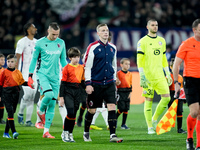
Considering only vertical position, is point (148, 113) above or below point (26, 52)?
below

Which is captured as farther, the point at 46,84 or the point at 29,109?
the point at 29,109

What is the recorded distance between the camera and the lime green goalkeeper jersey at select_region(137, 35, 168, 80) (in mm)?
9898

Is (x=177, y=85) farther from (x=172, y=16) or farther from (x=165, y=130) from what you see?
(x=172, y=16)

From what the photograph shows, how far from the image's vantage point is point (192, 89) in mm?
7215

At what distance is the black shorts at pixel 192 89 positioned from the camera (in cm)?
718

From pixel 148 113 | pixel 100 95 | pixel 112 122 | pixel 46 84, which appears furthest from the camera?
pixel 148 113

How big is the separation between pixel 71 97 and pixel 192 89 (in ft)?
9.02

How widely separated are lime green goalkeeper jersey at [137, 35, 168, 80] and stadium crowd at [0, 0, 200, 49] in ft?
34.8

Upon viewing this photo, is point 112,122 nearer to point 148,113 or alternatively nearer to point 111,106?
point 111,106

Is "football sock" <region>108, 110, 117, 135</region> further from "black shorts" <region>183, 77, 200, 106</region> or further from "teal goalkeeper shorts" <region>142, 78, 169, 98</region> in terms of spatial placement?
"teal goalkeeper shorts" <region>142, 78, 169, 98</region>

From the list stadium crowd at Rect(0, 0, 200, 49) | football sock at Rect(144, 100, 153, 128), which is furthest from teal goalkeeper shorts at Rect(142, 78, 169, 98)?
stadium crowd at Rect(0, 0, 200, 49)

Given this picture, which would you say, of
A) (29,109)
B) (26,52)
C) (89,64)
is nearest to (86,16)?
(26,52)

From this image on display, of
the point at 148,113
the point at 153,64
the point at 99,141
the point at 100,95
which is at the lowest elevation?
the point at 99,141

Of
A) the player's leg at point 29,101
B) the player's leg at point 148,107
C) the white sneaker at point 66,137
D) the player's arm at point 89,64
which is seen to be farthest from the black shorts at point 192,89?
the player's leg at point 29,101
